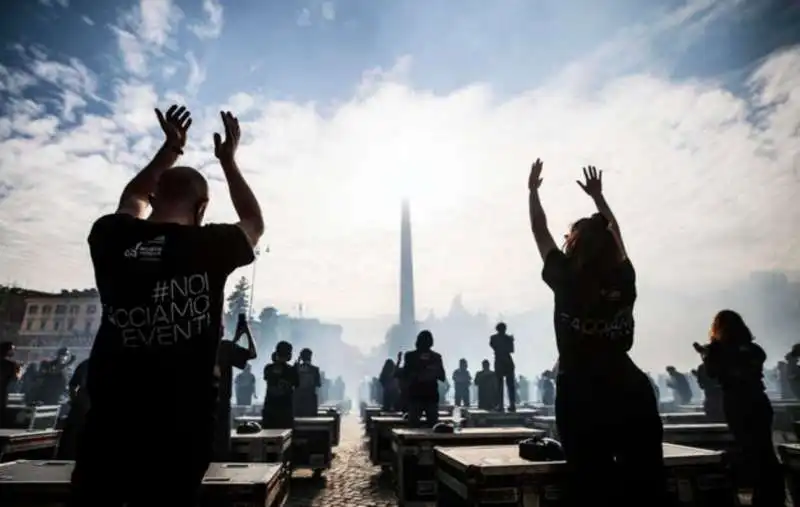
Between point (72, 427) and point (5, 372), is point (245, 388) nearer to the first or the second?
point (5, 372)

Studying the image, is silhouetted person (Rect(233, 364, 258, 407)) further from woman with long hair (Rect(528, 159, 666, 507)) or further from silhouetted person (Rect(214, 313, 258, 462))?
woman with long hair (Rect(528, 159, 666, 507))

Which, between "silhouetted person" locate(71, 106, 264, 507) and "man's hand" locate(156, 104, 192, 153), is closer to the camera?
"silhouetted person" locate(71, 106, 264, 507)

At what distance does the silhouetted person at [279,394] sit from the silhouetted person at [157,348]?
691cm

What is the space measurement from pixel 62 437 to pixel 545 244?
712 cm

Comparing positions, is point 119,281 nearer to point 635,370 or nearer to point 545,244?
point 545,244

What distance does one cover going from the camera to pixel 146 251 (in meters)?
2.02

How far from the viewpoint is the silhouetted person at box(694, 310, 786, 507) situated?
548 centimetres

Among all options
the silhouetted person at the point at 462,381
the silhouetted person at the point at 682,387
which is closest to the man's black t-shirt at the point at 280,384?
the silhouetted person at the point at 462,381

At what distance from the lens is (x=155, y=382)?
6.26 feet

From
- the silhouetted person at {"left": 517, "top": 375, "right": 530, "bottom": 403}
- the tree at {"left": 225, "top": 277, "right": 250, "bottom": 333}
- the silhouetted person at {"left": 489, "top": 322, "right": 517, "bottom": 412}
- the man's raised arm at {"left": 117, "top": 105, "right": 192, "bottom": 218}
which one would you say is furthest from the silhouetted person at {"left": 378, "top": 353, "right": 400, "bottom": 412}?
the tree at {"left": 225, "top": 277, "right": 250, "bottom": 333}

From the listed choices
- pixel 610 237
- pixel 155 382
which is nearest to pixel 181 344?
pixel 155 382

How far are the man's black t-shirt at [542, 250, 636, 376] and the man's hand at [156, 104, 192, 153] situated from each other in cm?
259

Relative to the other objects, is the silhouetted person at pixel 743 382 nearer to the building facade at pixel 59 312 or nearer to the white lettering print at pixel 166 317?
the white lettering print at pixel 166 317

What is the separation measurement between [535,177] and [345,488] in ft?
22.0
